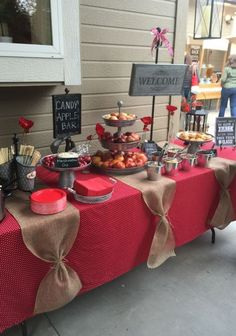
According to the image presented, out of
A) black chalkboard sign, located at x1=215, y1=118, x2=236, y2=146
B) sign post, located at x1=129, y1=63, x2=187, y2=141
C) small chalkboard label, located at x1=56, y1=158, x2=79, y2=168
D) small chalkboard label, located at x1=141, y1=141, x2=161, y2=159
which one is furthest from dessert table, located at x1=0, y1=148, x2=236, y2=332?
sign post, located at x1=129, y1=63, x2=187, y2=141

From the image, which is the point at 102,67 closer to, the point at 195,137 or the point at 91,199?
the point at 195,137

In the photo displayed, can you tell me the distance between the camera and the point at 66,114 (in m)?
1.45

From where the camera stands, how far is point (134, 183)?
55.5 inches

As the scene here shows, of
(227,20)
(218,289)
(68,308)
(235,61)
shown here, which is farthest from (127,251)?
(227,20)

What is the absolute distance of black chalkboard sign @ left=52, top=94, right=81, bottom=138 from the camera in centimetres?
141

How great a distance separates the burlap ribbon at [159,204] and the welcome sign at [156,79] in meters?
0.54

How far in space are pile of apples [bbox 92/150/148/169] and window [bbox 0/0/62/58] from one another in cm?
56

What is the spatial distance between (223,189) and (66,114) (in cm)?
105

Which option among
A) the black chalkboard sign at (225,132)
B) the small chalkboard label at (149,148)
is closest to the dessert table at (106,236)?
the small chalkboard label at (149,148)

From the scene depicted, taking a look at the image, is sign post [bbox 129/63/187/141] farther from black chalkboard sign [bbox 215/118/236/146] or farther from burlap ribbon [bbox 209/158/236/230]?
burlap ribbon [bbox 209/158/236/230]

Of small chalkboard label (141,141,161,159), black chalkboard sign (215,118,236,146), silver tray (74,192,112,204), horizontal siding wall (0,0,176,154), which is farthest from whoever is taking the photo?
black chalkboard sign (215,118,236,146)

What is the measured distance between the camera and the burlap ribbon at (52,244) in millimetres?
1048

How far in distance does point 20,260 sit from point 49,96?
39.4 inches

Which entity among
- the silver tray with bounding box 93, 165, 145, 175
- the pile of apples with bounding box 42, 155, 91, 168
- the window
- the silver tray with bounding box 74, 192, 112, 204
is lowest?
the silver tray with bounding box 74, 192, 112, 204
